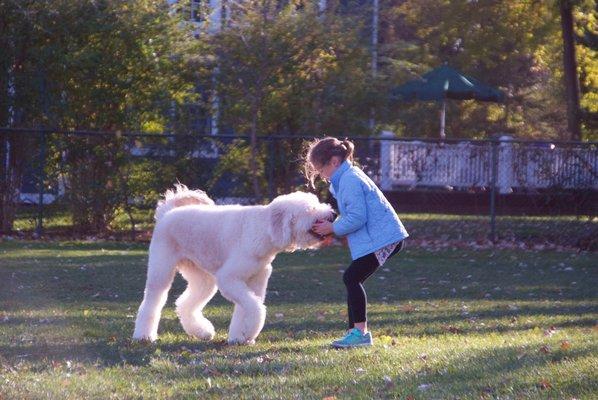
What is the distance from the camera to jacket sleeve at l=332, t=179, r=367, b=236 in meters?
7.38

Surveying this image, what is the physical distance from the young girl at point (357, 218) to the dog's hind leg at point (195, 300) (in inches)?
49.1

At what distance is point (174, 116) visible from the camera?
58.1ft

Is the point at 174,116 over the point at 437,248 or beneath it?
over

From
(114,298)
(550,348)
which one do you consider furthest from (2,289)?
(550,348)

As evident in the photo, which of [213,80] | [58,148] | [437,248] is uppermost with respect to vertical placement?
[213,80]

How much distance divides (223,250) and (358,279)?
1079 millimetres

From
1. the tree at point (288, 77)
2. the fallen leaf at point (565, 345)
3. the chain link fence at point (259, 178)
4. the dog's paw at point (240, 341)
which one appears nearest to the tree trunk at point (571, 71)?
the chain link fence at point (259, 178)

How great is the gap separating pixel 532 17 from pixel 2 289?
22.4 meters

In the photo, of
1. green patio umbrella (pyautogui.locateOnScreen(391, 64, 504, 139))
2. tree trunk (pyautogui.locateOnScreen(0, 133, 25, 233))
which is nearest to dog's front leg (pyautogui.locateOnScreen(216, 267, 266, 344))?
tree trunk (pyautogui.locateOnScreen(0, 133, 25, 233))

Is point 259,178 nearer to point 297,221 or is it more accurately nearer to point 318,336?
point 318,336

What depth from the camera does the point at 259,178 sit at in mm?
17359

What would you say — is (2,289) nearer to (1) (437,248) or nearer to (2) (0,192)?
(2) (0,192)

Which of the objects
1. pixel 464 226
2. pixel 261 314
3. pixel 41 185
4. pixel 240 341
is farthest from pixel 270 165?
pixel 261 314

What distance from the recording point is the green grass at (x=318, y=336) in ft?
20.7
